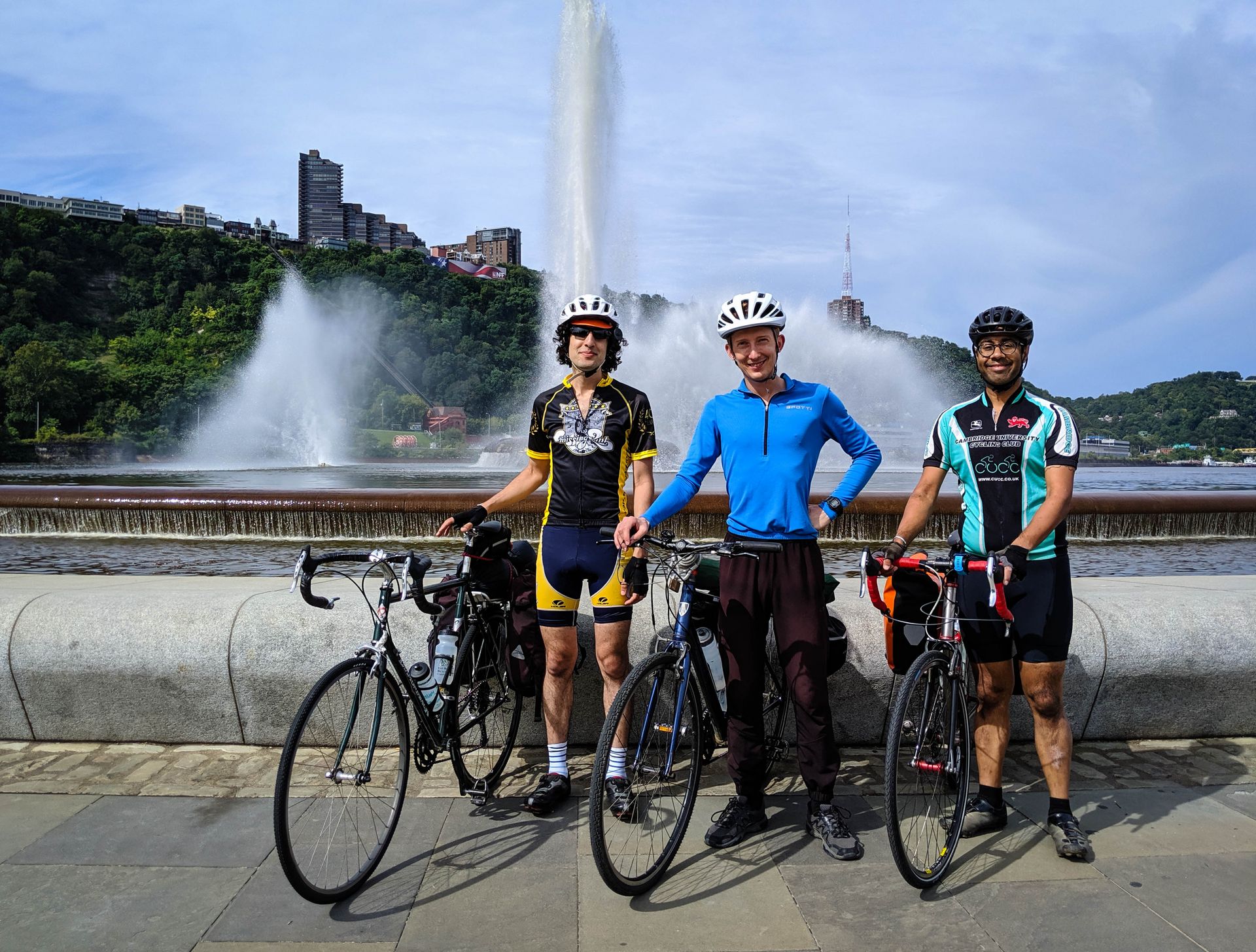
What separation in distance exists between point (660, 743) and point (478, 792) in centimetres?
95

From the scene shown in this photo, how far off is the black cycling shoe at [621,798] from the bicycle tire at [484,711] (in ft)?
2.59

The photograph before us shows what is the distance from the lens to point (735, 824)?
12.1 feet

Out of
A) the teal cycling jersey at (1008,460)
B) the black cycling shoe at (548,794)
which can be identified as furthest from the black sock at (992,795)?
the black cycling shoe at (548,794)

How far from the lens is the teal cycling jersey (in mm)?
3631

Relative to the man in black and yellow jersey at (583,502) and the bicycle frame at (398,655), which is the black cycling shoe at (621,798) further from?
the bicycle frame at (398,655)

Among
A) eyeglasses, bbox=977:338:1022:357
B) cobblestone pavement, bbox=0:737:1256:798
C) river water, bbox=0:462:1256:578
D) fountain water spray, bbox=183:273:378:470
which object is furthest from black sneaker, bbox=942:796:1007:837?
fountain water spray, bbox=183:273:378:470

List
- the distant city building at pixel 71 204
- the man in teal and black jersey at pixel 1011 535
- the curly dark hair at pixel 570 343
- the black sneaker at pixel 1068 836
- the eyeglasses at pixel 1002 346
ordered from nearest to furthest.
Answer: the black sneaker at pixel 1068 836, the man in teal and black jersey at pixel 1011 535, the eyeglasses at pixel 1002 346, the curly dark hair at pixel 570 343, the distant city building at pixel 71 204

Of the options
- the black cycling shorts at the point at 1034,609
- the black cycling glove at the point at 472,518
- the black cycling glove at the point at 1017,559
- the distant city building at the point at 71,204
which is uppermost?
the distant city building at the point at 71,204

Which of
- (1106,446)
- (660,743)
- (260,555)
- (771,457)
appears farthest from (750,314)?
(1106,446)

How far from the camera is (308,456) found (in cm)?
4834

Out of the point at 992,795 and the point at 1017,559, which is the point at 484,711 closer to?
the point at 992,795

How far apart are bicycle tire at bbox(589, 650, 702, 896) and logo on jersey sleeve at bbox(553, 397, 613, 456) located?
3.10ft

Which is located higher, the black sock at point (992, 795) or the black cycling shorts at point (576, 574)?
the black cycling shorts at point (576, 574)

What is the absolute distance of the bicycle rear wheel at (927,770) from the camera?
3.27 metres
